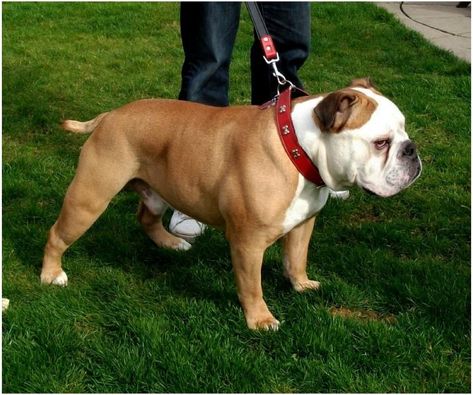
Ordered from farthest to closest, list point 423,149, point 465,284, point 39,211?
point 423,149 → point 39,211 → point 465,284

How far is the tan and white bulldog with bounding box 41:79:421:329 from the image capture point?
2.76 metres

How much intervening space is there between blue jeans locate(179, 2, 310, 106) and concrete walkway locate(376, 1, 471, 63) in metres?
3.85

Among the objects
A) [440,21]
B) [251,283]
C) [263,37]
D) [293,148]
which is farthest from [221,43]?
[440,21]

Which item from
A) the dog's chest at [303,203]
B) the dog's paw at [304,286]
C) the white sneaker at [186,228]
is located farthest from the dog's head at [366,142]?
the white sneaker at [186,228]

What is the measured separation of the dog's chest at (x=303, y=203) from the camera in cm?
291

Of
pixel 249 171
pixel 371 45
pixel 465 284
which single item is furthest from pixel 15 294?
pixel 371 45

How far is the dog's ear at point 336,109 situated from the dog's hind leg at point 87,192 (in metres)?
1.04

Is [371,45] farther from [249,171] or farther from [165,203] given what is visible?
[249,171]

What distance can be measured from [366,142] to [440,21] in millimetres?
7051

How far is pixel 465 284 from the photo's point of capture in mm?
3369

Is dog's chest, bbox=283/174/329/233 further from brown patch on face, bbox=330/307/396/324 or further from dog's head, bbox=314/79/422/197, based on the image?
brown patch on face, bbox=330/307/396/324

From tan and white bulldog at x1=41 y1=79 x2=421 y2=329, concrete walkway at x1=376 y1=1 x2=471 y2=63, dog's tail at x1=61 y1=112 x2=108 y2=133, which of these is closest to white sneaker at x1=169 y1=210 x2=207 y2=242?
tan and white bulldog at x1=41 y1=79 x2=421 y2=329

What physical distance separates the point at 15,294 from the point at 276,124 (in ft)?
5.36

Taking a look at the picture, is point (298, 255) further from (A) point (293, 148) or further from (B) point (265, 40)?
(B) point (265, 40)
